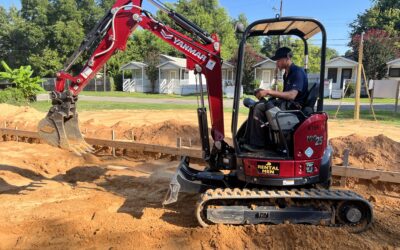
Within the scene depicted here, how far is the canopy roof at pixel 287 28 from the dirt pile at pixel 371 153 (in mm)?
3449

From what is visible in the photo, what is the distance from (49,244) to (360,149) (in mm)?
6449

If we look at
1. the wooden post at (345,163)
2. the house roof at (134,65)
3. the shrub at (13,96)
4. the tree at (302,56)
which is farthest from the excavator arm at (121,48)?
the house roof at (134,65)

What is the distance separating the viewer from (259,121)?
4734 millimetres

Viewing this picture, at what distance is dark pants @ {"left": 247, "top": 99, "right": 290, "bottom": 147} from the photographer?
15.4ft

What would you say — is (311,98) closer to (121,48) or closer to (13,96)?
(121,48)

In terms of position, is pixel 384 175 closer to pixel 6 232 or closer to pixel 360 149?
pixel 360 149

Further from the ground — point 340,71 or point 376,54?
point 376,54

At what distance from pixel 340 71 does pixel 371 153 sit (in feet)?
108

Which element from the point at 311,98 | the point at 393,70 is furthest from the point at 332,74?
the point at 311,98

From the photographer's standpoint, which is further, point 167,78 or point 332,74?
point 167,78

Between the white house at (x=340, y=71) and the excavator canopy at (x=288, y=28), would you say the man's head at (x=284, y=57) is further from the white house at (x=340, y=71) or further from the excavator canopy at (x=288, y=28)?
the white house at (x=340, y=71)

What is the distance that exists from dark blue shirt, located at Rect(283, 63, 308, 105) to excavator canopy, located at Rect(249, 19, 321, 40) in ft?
1.81

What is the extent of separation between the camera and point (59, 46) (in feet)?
163

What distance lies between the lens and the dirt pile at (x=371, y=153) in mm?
7566
